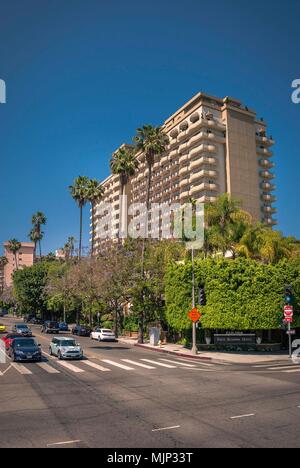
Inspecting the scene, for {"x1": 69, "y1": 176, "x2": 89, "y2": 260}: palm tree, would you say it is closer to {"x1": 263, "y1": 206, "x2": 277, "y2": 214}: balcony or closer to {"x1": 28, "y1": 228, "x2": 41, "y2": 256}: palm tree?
{"x1": 28, "y1": 228, "x2": 41, "y2": 256}: palm tree

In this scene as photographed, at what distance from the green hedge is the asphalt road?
9.99 meters

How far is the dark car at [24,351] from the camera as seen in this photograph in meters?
25.6

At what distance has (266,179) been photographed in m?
102

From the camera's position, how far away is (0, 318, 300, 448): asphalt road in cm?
1023

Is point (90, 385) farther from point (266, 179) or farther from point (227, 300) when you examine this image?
point (266, 179)

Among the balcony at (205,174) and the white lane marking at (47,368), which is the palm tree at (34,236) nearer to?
the balcony at (205,174)

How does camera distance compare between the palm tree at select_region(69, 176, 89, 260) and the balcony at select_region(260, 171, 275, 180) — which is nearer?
the palm tree at select_region(69, 176, 89, 260)

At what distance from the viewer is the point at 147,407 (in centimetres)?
1384

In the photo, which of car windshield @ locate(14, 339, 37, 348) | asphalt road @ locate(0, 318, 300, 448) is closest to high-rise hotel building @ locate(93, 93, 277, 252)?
car windshield @ locate(14, 339, 37, 348)

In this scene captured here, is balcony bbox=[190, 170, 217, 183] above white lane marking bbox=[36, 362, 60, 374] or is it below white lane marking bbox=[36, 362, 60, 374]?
above

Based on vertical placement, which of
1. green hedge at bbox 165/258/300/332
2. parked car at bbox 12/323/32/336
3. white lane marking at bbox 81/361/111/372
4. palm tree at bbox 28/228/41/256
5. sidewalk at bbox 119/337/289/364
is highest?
palm tree at bbox 28/228/41/256

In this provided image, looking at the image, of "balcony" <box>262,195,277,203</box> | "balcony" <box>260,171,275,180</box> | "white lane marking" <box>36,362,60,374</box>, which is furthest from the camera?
"balcony" <box>260,171,275,180</box>

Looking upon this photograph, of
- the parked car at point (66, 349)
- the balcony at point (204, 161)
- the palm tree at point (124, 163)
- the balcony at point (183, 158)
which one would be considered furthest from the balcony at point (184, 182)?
the parked car at point (66, 349)
